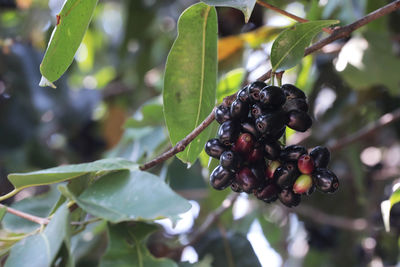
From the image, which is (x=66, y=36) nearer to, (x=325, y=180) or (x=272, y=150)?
(x=272, y=150)

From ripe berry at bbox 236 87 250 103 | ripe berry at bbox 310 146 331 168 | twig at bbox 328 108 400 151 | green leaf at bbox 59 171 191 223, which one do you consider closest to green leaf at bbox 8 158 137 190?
green leaf at bbox 59 171 191 223

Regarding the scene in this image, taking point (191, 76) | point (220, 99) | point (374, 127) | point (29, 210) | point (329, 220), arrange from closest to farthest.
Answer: point (191, 76), point (29, 210), point (220, 99), point (374, 127), point (329, 220)

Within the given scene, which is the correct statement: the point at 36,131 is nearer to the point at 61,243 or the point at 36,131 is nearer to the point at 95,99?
the point at 95,99

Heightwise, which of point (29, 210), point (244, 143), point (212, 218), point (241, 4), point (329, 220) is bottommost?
point (329, 220)

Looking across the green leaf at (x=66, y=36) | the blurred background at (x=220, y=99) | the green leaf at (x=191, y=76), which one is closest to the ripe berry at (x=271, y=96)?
the green leaf at (x=191, y=76)

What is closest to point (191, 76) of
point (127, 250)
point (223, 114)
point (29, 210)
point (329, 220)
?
point (223, 114)

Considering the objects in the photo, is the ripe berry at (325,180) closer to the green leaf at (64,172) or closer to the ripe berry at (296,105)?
the ripe berry at (296,105)
